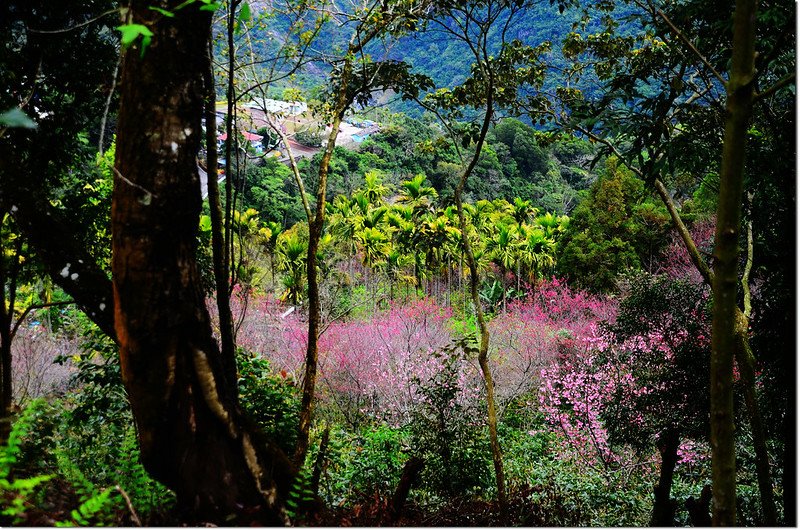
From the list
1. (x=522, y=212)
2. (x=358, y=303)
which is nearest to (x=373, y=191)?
(x=522, y=212)

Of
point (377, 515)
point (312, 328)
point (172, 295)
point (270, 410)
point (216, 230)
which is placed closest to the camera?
point (172, 295)

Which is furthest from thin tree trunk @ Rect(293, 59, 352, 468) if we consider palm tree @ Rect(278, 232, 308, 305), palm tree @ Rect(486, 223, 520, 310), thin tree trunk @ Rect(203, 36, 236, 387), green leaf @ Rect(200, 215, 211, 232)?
palm tree @ Rect(486, 223, 520, 310)

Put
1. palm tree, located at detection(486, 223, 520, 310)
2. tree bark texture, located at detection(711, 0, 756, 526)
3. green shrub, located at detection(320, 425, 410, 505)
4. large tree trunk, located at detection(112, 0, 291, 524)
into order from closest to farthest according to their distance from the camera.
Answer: tree bark texture, located at detection(711, 0, 756, 526) → large tree trunk, located at detection(112, 0, 291, 524) → green shrub, located at detection(320, 425, 410, 505) → palm tree, located at detection(486, 223, 520, 310)

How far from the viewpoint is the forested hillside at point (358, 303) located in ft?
5.54

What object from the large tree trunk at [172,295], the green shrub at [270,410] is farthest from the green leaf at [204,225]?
the large tree trunk at [172,295]

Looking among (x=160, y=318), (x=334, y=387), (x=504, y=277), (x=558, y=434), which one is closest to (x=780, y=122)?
(x=160, y=318)

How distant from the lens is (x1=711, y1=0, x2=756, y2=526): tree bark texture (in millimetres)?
1451

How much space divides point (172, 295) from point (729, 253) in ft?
5.27

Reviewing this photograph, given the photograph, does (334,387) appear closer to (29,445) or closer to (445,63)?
(29,445)

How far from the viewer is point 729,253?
1.51 metres

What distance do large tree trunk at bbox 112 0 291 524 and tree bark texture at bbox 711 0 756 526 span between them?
141 centimetres

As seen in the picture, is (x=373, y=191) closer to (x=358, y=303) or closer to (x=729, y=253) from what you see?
(x=358, y=303)

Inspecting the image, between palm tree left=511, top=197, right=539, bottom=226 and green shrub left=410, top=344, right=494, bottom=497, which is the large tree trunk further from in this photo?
palm tree left=511, top=197, right=539, bottom=226

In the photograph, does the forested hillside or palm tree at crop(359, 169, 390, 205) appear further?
palm tree at crop(359, 169, 390, 205)
